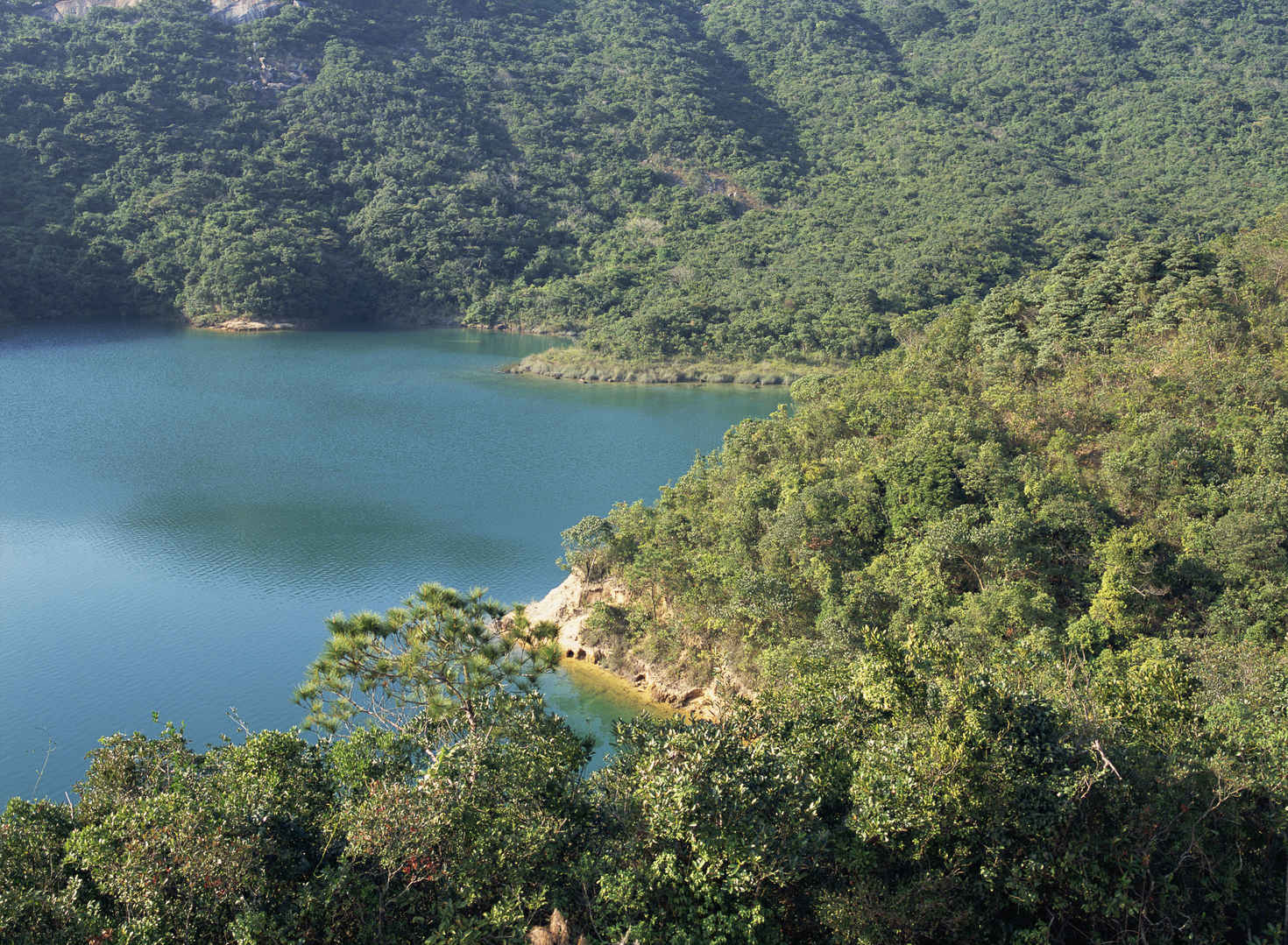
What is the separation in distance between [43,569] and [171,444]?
1151cm

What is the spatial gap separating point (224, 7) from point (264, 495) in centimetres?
8411

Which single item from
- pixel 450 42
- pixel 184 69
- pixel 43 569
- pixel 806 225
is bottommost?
pixel 43 569

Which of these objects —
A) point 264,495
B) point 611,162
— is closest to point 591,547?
point 264,495

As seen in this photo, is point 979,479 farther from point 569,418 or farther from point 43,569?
point 569,418

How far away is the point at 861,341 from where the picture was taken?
5247 centimetres

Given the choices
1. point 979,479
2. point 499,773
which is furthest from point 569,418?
point 499,773

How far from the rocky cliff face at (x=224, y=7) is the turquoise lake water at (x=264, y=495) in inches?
2173

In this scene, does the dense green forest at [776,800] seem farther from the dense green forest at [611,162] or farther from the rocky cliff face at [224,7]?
the rocky cliff face at [224,7]

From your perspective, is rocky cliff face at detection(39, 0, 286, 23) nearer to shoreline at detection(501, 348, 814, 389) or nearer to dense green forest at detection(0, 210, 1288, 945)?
shoreline at detection(501, 348, 814, 389)

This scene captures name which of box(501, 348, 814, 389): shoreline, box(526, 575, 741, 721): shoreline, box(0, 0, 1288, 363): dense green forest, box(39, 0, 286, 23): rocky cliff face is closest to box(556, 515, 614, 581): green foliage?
box(526, 575, 741, 721): shoreline

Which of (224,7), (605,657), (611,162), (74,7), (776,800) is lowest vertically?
(605,657)

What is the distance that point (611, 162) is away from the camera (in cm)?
9075

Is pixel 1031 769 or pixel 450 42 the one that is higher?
pixel 450 42

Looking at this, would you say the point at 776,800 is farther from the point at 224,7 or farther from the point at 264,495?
the point at 224,7
